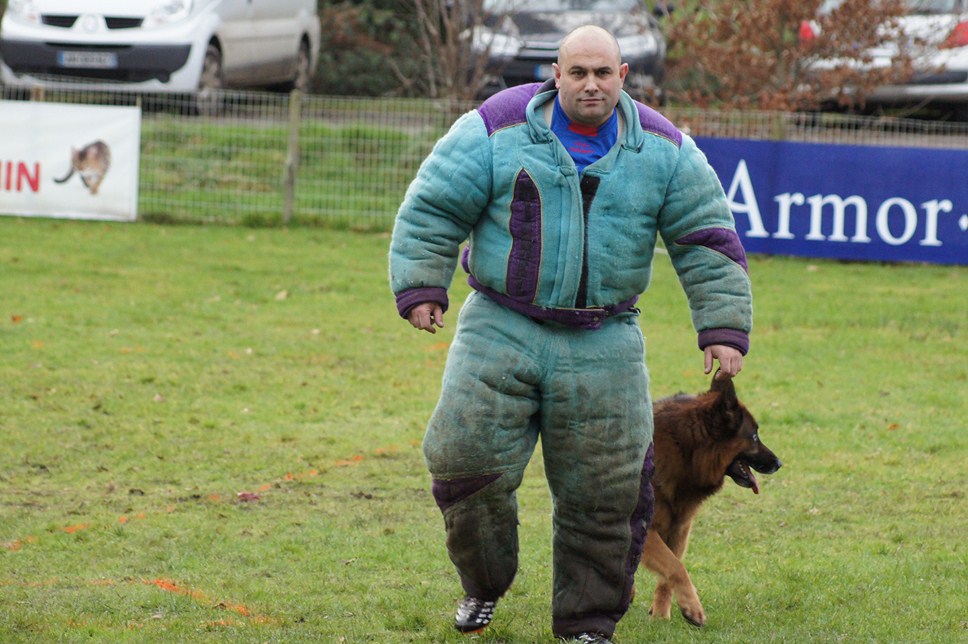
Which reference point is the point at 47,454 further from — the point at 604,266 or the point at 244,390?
the point at 604,266

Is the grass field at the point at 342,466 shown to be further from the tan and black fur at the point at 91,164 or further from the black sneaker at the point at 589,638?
the tan and black fur at the point at 91,164

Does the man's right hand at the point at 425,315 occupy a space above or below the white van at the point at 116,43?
below

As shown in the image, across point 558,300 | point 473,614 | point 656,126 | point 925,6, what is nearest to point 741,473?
point 473,614

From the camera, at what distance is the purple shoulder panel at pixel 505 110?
4383mm

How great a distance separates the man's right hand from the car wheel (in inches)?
448

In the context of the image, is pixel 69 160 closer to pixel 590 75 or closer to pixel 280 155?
pixel 280 155

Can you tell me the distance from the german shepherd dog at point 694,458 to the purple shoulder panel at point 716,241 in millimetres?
946

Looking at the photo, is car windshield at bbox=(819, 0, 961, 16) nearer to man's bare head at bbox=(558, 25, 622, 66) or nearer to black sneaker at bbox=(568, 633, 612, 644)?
man's bare head at bbox=(558, 25, 622, 66)

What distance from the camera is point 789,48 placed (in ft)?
51.8

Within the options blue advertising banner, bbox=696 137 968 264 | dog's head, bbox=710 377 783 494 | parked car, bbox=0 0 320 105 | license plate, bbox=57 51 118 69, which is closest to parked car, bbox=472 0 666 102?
parked car, bbox=0 0 320 105

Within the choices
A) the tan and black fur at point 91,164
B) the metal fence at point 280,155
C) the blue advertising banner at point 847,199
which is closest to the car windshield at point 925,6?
the blue advertising banner at point 847,199

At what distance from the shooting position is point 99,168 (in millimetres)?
14914

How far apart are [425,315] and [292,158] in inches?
443

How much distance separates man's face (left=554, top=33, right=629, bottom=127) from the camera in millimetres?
4238
